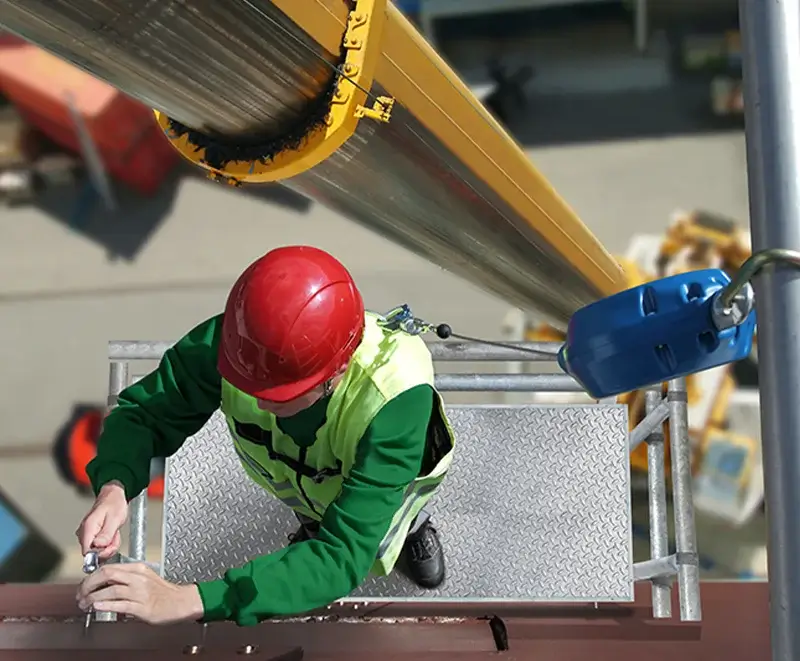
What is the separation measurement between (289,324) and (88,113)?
723 cm

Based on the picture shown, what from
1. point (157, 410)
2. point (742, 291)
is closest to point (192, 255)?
point (157, 410)

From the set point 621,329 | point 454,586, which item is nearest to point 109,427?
point 621,329

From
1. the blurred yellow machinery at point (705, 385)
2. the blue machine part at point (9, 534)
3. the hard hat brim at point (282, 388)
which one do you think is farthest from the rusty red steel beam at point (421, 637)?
the blue machine part at point (9, 534)

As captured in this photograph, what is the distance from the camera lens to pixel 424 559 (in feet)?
10.1

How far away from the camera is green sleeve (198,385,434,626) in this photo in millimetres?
1689

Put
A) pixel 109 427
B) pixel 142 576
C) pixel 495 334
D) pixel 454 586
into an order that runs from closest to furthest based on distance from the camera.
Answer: pixel 142 576 → pixel 109 427 → pixel 454 586 → pixel 495 334

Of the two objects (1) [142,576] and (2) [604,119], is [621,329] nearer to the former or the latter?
(1) [142,576]

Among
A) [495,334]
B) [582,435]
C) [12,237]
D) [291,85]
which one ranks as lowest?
[582,435]

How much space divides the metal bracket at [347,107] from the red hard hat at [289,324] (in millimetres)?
200

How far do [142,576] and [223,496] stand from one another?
169 cm

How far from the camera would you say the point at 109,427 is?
7.08 feet

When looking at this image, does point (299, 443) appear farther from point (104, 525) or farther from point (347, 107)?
point (347, 107)

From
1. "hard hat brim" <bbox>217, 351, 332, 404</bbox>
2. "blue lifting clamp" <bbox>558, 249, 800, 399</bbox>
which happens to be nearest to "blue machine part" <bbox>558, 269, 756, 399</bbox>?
"blue lifting clamp" <bbox>558, 249, 800, 399</bbox>

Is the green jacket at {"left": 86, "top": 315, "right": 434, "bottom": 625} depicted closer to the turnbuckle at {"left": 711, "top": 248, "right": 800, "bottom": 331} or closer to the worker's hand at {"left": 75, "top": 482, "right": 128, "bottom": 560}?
the worker's hand at {"left": 75, "top": 482, "right": 128, "bottom": 560}
